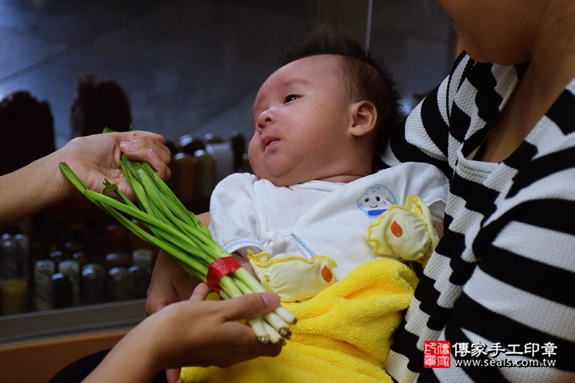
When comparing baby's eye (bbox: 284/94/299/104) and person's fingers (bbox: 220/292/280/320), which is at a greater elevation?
baby's eye (bbox: 284/94/299/104)

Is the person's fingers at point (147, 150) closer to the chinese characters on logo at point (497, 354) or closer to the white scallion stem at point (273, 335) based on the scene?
the white scallion stem at point (273, 335)

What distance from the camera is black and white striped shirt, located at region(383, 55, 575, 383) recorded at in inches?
36.3

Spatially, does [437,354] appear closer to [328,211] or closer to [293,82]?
[328,211]

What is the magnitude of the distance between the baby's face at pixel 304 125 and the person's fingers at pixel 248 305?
511 millimetres

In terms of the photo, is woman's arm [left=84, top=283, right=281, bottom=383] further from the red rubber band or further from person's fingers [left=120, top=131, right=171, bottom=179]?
person's fingers [left=120, top=131, right=171, bottom=179]

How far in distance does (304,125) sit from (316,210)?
0.74ft

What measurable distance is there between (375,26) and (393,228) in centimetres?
149

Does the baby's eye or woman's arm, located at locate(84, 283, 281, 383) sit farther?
the baby's eye

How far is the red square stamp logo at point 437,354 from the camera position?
1035 millimetres

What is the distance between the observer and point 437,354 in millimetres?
1061

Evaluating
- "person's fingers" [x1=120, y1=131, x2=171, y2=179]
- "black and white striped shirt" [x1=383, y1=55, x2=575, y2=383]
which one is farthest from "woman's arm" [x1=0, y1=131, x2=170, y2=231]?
"black and white striped shirt" [x1=383, y1=55, x2=575, y2=383]

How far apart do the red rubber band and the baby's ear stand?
559 mm

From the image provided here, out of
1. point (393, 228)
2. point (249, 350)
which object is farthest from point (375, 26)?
point (249, 350)

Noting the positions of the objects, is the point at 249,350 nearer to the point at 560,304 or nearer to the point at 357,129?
the point at 560,304
